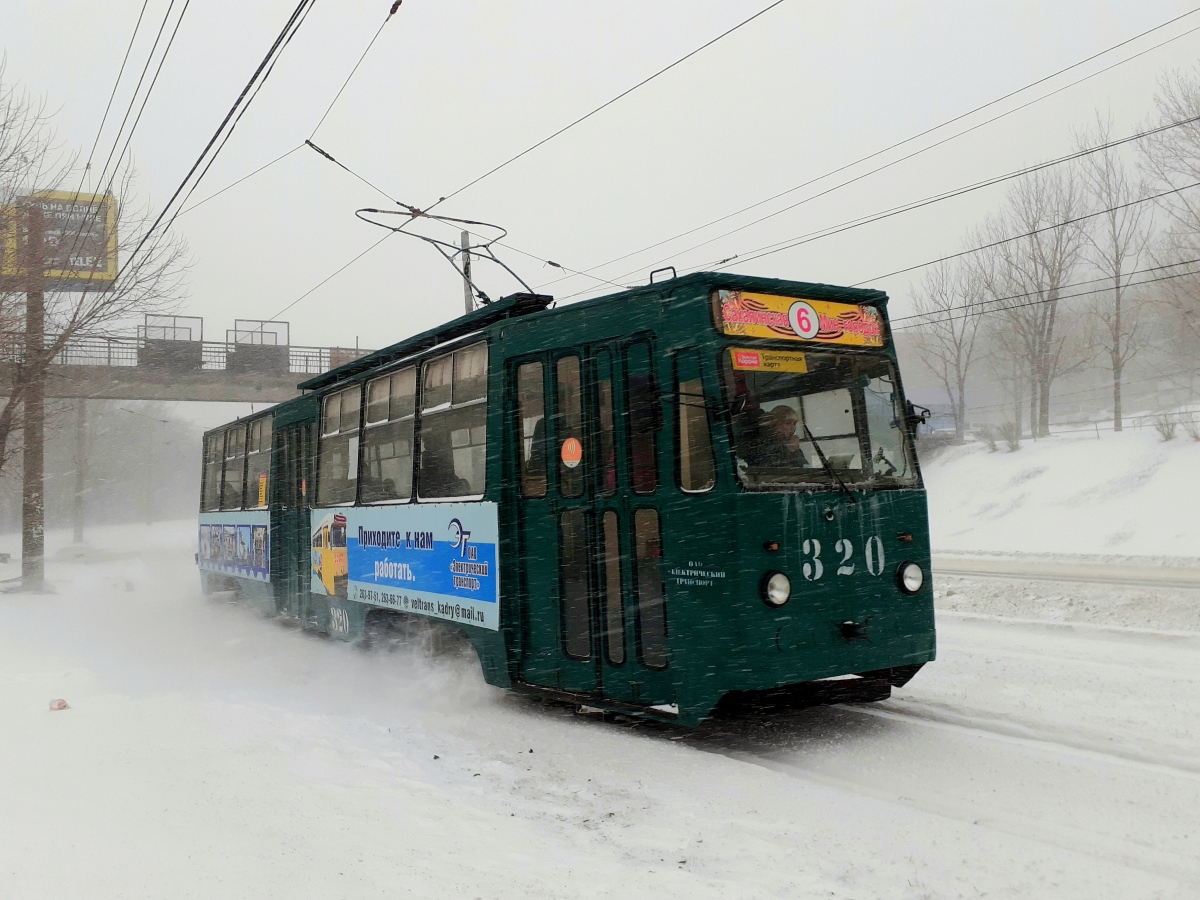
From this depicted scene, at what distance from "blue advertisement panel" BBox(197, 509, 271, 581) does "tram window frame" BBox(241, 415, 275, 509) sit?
0.20m

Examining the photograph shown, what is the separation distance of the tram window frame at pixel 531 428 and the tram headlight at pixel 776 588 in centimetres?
196

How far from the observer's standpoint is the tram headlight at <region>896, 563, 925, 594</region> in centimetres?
630

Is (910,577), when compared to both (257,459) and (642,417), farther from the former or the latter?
(257,459)

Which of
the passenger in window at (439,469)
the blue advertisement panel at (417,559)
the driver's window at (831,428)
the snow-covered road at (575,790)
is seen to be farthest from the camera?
the passenger in window at (439,469)

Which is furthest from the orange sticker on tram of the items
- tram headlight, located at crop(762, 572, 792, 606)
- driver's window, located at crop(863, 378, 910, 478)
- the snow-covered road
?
driver's window, located at crop(863, 378, 910, 478)

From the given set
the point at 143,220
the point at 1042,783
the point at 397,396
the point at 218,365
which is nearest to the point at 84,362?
the point at 218,365

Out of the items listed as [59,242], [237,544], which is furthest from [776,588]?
[59,242]

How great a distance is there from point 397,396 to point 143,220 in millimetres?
14329

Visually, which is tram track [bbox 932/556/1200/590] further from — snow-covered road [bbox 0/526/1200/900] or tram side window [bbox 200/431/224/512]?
tram side window [bbox 200/431/224/512]

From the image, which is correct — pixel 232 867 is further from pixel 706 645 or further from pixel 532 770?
pixel 706 645

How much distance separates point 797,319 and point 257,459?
971 cm

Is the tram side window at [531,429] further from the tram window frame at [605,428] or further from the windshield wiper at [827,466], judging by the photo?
the windshield wiper at [827,466]

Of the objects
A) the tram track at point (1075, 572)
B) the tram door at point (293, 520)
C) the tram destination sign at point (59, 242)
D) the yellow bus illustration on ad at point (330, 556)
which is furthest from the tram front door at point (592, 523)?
the tram destination sign at point (59, 242)

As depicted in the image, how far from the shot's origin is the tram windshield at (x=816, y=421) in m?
5.99
